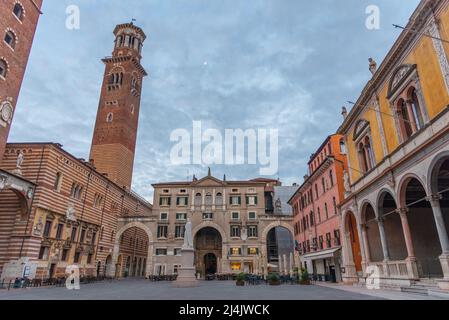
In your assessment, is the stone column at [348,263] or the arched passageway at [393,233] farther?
the stone column at [348,263]

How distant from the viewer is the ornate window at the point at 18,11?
2639 centimetres

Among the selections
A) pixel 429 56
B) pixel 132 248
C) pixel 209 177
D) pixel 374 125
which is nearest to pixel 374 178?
pixel 374 125

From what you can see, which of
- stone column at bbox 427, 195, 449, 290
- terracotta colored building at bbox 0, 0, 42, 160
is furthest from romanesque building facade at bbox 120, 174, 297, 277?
stone column at bbox 427, 195, 449, 290

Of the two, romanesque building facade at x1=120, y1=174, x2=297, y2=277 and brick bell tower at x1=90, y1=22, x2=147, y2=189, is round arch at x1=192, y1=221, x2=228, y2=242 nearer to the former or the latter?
romanesque building facade at x1=120, y1=174, x2=297, y2=277

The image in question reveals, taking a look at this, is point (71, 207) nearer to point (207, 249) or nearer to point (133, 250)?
point (133, 250)

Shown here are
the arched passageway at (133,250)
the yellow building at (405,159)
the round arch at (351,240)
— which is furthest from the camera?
the arched passageway at (133,250)

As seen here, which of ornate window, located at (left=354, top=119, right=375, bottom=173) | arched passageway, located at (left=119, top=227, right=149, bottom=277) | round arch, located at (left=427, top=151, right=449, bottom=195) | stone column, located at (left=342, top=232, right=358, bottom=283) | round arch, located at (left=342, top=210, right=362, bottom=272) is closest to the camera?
round arch, located at (left=427, top=151, right=449, bottom=195)

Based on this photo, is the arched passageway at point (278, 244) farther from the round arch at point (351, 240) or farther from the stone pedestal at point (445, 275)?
the stone pedestal at point (445, 275)

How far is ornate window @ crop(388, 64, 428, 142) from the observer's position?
13938 millimetres

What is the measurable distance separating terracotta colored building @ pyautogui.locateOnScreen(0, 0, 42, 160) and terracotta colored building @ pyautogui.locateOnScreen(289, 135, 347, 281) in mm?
28880

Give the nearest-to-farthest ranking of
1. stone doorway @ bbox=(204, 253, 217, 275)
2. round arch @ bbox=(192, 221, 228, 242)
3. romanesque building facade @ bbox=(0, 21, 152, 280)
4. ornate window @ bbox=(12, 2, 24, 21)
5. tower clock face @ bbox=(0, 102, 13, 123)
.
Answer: tower clock face @ bbox=(0, 102, 13, 123)
romanesque building facade @ bbox=(0, 21, 152, 280)
ornate window @ bbox=(12, 2, 24, 21)
round arch @ bbox=(192, 221, 228, 242)
stone doorway @ bbox=(204, 253, 217, 275)

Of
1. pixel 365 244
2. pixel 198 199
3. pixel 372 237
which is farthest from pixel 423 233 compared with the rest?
pixel 198 199

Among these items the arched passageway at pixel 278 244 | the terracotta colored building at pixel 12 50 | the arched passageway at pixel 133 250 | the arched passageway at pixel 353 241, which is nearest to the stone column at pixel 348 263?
the arched passageway at pixel 353 241

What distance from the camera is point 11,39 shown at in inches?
1008
